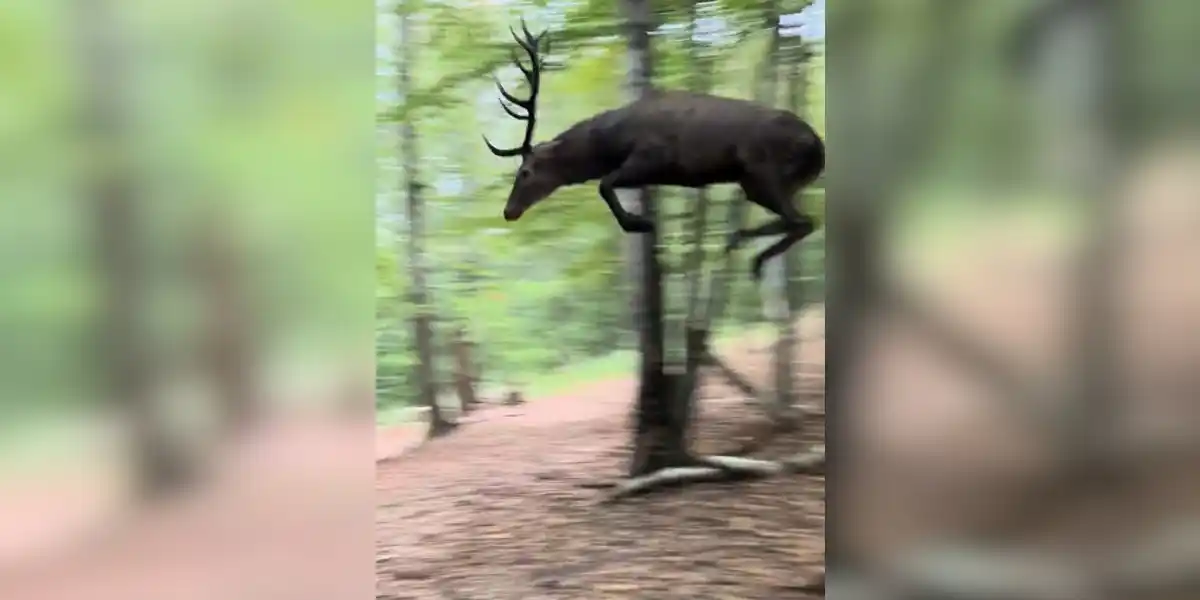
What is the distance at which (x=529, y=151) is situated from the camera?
1.29 metres

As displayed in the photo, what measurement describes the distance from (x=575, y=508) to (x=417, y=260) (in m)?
0.46

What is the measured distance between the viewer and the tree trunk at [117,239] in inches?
47.7

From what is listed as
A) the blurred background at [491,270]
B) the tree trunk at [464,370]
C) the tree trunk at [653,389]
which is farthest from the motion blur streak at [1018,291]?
the tree trunk at [464,370]

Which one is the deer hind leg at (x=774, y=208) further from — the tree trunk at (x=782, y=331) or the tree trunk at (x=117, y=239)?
the tree trunk at (x=117, y=239)

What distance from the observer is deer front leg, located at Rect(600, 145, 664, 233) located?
4.21 ft

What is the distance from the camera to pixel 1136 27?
122cm

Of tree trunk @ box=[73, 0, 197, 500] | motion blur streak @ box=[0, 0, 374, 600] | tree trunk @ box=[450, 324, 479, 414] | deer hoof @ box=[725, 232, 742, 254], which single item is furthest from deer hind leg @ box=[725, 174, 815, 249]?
tree trunk @ box=[73, 0, 197, 500]

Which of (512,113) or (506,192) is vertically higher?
(512,113)

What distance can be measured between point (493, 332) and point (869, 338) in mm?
591

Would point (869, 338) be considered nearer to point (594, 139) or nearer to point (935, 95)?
point (935, 95)

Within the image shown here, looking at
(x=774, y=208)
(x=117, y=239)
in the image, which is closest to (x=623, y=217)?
(x=774, y=208)

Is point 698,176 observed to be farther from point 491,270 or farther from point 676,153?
point 491,270

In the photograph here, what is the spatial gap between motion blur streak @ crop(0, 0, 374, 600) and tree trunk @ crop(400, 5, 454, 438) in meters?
0.06

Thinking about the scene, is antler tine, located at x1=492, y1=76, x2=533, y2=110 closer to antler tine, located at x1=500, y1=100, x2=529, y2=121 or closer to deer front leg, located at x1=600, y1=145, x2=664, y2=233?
antler tine, located at x1=500, y1=100, x2=529, y2=121
